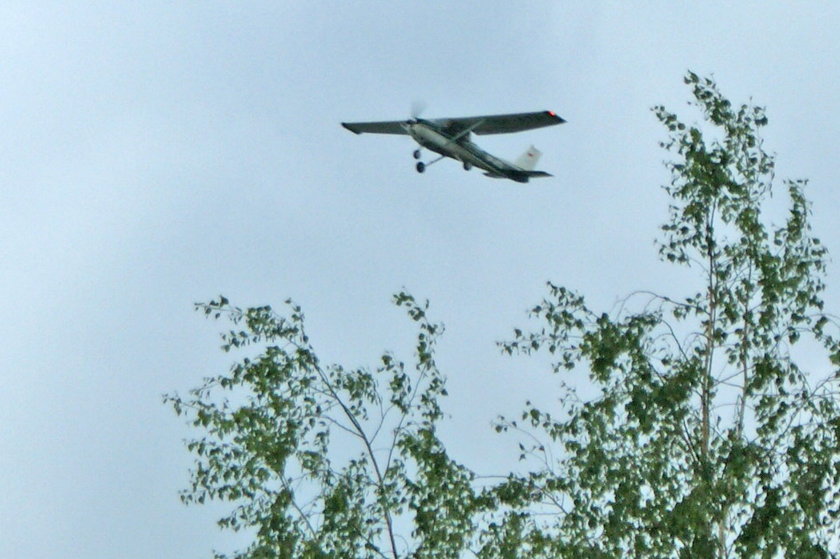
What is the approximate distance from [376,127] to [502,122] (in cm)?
764

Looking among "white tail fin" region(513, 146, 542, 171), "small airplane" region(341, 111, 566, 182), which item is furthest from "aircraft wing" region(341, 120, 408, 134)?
"small airplane" region(341, 111, 566, 182)

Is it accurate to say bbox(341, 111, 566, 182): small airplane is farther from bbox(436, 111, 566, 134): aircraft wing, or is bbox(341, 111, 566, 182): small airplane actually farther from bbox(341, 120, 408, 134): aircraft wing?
bbox(341, 120, 408, 134): aircraft wing

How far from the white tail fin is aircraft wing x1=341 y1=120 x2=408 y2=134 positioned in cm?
450

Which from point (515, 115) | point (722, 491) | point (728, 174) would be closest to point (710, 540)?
point (722, 491)

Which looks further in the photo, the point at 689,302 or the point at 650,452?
the point at 689,302

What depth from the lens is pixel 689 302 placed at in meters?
23.8

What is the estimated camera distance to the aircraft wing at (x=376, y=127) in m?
59.6

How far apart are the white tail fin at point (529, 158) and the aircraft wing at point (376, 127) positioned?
4495 millimetres

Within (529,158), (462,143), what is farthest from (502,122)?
(529,158)

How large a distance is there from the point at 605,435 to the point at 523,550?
190cm

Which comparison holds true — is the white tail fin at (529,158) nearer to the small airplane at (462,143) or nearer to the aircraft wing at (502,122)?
the aircraft wing at (502,122)

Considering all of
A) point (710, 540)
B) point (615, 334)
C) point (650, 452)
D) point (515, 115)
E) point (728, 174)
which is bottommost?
point (710, 540)

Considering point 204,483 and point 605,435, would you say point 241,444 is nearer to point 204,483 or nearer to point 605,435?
point 204,483

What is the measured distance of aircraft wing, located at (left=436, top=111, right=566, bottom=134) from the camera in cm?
5162
